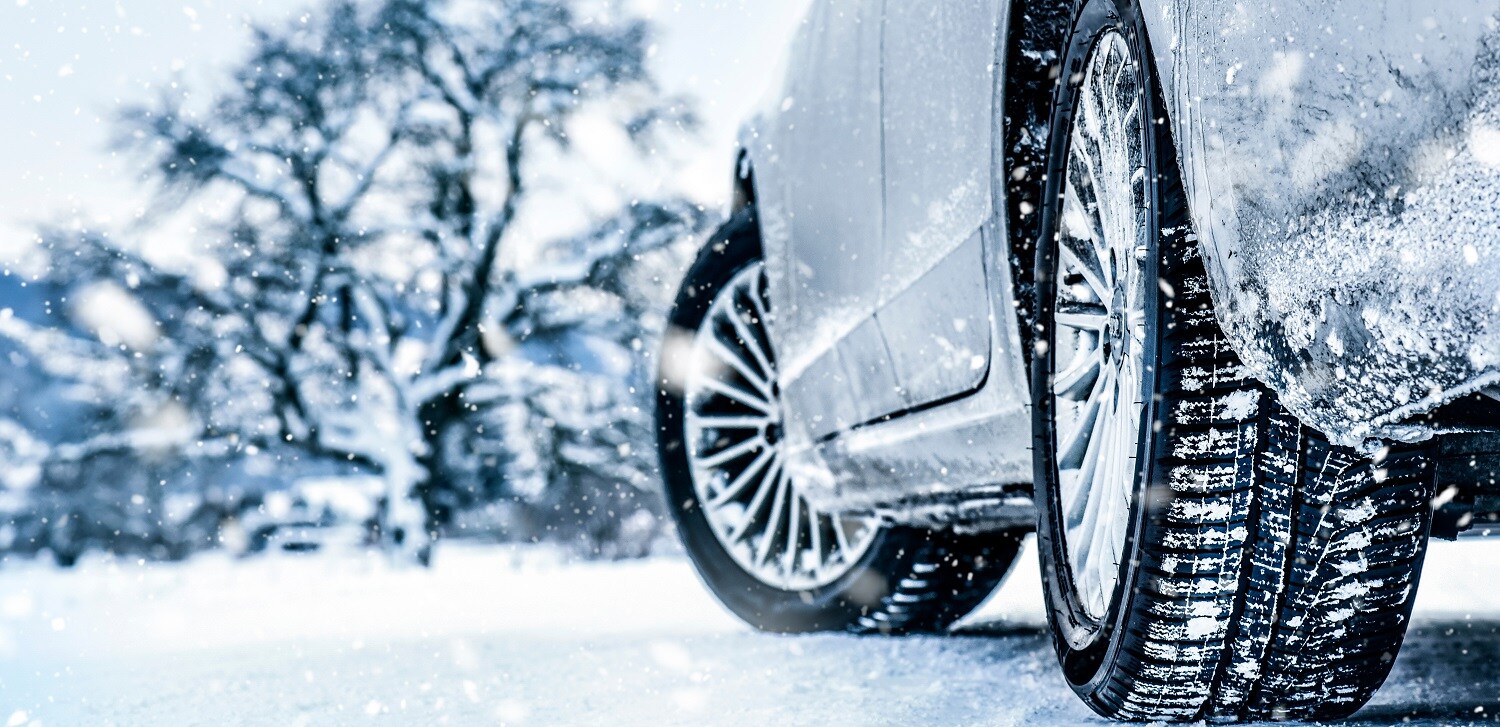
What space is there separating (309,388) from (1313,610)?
13212 mm

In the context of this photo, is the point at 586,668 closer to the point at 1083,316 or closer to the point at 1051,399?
the point at 1051,399

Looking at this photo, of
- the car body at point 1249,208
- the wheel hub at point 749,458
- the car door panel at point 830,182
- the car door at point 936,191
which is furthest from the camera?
the wheel hub at point 749,458

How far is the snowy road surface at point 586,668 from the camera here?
6.69ft

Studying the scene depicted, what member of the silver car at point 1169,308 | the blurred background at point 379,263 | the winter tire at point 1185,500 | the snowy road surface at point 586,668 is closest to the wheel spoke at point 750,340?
the silver car at point 1169,308

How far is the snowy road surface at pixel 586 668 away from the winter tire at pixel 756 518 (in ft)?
0.44

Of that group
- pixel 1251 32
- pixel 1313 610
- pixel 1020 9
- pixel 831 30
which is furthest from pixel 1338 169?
pixel 831 30

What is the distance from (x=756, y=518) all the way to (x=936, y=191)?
1.62 m

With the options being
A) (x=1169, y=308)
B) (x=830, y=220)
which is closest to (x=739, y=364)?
(x=830, y=220)

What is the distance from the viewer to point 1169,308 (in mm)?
1375

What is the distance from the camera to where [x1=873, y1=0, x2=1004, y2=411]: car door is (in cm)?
184

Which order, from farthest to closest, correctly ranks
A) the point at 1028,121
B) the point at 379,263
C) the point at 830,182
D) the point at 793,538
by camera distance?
the point at 379,263
the point at 793,538
the point at 830,182
the point at 1028,121

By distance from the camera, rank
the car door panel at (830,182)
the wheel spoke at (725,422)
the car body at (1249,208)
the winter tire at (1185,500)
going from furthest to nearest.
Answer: the wheel spoke at (725,422) → the car door panel at (830,182) → the winter tire at (1185,500) → the car body at (1249,208)

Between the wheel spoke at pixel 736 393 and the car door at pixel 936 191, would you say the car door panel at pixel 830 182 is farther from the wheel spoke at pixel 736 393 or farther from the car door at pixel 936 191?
the wheel spoke at pixel 736 393

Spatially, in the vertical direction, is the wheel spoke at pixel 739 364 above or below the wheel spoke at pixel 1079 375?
above
